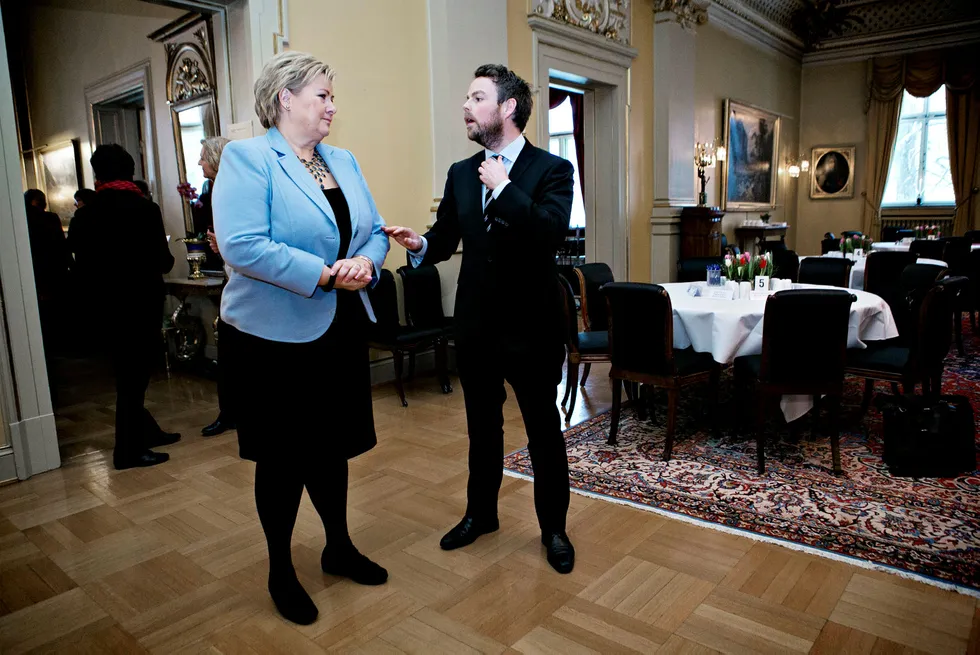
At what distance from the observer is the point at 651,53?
26.3 ft

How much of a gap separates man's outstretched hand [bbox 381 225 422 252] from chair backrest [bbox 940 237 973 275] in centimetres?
667

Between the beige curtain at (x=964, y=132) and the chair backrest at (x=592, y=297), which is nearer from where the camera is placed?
the chair backrest at (x=592, y=297)

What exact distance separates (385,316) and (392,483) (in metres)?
1.71

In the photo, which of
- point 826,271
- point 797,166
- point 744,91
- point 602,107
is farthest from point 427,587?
point 797,166

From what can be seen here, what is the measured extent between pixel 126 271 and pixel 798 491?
3.33 meters

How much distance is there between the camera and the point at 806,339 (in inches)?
124

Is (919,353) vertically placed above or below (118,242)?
below

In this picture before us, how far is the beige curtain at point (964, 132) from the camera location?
10281 millimetres

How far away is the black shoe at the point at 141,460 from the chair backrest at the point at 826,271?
4.57 m

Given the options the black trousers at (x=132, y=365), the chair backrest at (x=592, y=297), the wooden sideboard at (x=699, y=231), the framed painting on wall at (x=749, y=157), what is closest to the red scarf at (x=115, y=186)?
the black trousers at (x=132, y=365)

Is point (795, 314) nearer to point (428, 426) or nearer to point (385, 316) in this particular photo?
point (428, 426)

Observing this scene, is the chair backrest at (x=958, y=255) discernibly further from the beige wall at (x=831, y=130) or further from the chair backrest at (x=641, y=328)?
the chair backrest at (x=641, y=328)

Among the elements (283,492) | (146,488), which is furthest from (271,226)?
(146,488)

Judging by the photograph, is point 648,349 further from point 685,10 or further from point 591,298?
point 685,10
